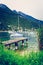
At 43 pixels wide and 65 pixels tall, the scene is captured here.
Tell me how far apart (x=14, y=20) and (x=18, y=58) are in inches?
16.2

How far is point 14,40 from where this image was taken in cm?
206

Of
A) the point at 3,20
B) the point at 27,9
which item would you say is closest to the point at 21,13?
the point at 27,9

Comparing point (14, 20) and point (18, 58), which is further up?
point (14, 20)

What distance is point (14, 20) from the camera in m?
2.10

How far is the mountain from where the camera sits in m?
Result: 2.05

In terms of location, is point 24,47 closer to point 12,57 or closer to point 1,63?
point 12,57

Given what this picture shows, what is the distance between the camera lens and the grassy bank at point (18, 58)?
199 centimetres

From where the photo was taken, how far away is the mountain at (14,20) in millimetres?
2053

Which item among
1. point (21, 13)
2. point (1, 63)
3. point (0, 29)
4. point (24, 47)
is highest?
point (21, 13)

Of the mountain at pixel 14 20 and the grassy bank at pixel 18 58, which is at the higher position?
the mountain at pixel 14 20

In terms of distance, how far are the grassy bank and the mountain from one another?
262 millimetres

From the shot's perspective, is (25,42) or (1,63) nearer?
(1,63)

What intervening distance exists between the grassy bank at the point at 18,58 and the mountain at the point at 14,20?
26 cm

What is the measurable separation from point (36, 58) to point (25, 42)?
210 millimetres
